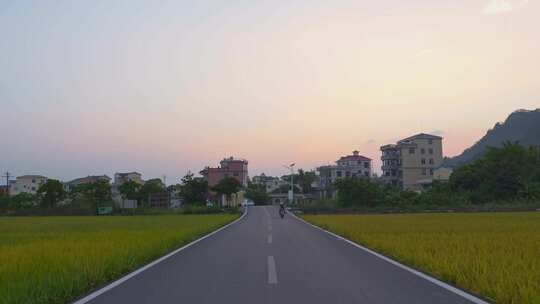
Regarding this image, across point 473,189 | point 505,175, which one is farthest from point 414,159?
point 505,175

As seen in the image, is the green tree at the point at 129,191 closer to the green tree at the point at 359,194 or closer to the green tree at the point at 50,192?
the green tree at the point at 50,192

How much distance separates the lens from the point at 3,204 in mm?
81375

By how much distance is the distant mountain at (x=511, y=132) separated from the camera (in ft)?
447

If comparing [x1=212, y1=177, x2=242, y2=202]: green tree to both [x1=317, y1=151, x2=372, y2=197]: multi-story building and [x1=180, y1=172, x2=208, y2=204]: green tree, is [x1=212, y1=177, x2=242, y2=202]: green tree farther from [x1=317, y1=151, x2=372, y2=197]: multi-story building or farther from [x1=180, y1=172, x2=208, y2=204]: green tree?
[x1=317, y1=151, x2=372, y2=197]: multi-story building

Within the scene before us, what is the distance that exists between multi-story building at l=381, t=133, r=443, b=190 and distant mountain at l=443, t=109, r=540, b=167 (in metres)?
37.4

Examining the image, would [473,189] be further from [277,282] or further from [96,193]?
[277,282]

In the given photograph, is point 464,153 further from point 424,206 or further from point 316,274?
point 316,274

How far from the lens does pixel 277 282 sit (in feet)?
28.9

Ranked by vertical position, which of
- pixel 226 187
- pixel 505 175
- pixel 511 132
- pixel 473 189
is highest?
pixel 511 132

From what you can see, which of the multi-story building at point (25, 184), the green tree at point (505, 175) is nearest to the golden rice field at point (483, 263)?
the green tree at point (505, 175)

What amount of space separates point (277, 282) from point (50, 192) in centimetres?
8196

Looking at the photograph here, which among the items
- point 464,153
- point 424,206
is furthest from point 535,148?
point 464,153

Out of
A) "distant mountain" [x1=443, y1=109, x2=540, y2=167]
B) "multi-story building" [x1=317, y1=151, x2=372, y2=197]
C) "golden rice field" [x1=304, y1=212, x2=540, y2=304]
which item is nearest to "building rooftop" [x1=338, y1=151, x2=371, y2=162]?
"multi-story building" [x1=317, y1=151, x2=372, y2=197]

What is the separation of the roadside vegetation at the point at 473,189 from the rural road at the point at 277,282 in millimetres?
47602
